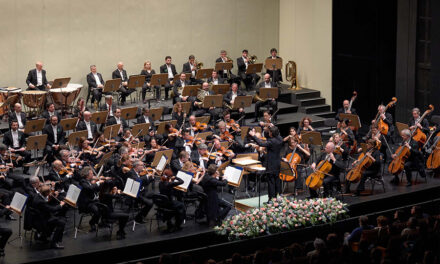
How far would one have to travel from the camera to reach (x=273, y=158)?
1379 cm

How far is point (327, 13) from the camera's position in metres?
20.3

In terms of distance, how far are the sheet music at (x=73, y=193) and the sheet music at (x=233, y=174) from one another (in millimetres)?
2576

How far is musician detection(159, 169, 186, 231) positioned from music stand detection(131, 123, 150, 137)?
289 cm

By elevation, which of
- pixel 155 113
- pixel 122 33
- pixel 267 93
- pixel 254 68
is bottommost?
pixel 155 113

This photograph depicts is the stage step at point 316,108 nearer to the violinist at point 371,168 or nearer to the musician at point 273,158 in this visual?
the violinist at point 371,168

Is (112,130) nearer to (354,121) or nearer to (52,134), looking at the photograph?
(52,134)

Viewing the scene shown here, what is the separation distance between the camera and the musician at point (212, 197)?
509 inches

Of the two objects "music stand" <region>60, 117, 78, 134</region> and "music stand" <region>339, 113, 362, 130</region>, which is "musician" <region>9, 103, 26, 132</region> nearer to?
"music stand" <region>60, 117, 78, 134</region>

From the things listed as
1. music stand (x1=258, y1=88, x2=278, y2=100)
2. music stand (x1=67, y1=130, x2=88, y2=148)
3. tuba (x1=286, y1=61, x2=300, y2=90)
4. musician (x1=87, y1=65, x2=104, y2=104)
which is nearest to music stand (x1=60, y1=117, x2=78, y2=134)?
music stand (x1=67, y1=130, x2=88, y2=148)

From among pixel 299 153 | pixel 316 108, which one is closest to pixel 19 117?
pixel 299 153

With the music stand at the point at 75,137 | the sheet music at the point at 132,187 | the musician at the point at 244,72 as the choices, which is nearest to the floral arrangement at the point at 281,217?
the sheet music at the point at 132,187

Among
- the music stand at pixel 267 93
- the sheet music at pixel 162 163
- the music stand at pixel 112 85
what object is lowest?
the sheet music at pixel 162 163

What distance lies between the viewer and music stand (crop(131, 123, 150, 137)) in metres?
15.4

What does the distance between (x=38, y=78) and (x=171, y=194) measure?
645 cm
